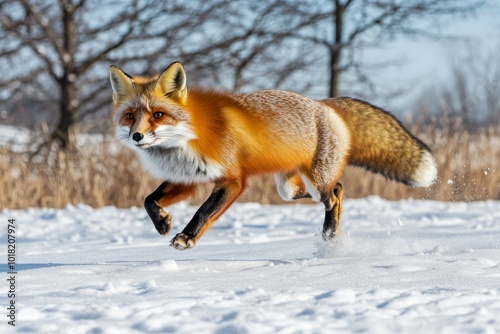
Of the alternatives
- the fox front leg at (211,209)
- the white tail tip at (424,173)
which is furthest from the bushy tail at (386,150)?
the fox front leg at (211,209)

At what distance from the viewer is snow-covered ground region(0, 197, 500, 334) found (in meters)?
2.79

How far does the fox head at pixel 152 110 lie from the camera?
12.3 feet

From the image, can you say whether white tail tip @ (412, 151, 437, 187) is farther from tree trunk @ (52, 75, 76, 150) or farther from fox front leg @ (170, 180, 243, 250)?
tree trunk @ (52, 75, 76, 150)

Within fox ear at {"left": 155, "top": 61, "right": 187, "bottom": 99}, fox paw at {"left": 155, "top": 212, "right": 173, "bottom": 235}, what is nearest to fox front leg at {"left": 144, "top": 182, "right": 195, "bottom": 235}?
fox paw at {"left": 155, "top": 212, "right": 173, "bottom": 235}

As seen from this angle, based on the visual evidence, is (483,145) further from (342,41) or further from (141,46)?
(141,46)

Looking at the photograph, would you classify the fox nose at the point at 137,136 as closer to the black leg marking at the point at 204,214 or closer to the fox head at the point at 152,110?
the fox head at the point at 152,110

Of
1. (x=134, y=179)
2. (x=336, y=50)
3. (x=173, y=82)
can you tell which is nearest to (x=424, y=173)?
(x=173, y=82)

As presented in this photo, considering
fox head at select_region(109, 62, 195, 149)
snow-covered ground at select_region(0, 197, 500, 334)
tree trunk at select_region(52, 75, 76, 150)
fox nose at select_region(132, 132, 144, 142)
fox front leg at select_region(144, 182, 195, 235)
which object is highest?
tree trunk at select_region(52, 75, 76, 150)

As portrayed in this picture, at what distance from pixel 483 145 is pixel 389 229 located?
512 centimetres

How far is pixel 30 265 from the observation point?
4566 mm

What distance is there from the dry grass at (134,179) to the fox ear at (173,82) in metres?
5.60

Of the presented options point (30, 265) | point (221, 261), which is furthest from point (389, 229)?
point (30, 265)

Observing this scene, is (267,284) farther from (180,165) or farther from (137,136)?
(137,136)

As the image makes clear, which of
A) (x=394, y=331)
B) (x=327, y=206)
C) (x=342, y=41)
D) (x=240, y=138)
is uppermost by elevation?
(x=342, y=41)
